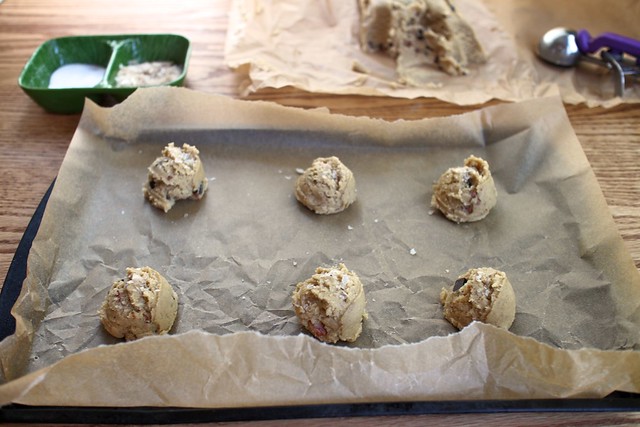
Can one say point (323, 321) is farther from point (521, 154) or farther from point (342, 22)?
point (342, 22)

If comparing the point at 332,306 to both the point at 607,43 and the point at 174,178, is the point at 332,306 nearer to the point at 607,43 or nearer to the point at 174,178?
the point at 174,178

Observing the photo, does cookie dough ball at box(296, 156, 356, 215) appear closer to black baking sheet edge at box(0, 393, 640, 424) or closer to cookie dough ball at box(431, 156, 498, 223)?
cookie dough ball at box(431, 156, 498, 223)

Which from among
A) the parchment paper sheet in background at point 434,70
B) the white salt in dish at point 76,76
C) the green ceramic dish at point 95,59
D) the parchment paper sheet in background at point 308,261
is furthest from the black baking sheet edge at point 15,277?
the parchment paper sheet in background at point 434,70

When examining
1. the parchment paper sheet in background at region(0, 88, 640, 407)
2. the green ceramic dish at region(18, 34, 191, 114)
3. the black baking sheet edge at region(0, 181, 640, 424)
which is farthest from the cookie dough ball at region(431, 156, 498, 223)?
the green ceramic dish at region(18, 34, 191, 114)

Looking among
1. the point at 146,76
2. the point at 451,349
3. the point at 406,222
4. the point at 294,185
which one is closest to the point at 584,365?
the point at 451,349

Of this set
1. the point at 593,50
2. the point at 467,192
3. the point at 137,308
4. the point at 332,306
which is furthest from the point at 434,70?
the point at 137,308

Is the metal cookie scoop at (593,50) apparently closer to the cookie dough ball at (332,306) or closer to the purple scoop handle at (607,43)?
the purple scoop handle at (607,43)
